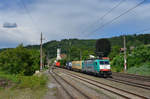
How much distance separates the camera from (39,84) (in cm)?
1919

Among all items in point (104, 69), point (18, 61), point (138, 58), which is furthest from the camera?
point (138, 58)

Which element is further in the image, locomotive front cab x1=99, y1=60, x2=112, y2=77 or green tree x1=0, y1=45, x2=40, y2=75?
green tree x1=0, y1=45, x2=40, y2=75

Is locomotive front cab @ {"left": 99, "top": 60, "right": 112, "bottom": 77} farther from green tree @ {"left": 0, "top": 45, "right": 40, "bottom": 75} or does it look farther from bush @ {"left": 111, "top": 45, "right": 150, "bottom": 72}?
green tree @ {"left": 0, "top": 45, "right": 40, "bottom": 75}

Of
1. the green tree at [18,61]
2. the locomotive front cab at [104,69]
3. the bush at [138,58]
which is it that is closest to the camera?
the locomotive front cab at [104,69]

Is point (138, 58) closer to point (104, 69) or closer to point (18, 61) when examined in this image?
point (104, 69)

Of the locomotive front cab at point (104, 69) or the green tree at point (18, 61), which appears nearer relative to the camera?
the locomotive front cab at point (104, 69)

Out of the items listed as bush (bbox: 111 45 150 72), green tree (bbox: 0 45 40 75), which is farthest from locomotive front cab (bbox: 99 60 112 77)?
green tree (bbox: 0 45 40 75)

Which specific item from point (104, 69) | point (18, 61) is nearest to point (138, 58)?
point (104, 69)

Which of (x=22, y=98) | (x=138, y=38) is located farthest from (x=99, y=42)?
(x=22, y=98)

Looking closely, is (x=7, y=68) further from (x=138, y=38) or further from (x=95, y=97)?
(x=138, y=38)

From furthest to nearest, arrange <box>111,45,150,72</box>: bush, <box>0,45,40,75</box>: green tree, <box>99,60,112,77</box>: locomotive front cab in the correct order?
<box>111,45,150,72</box>: bush, <box>0,45,40,75</box>: green tree, <box>99,60,112,77</box>: locomotive front cab

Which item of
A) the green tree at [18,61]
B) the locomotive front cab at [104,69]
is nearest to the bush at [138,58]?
the locomotive front cab at [104,69]

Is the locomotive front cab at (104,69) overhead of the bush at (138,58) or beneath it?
beneath

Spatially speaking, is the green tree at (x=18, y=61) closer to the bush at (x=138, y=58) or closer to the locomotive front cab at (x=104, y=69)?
the locomotive front cab at (x=104, y=69)
